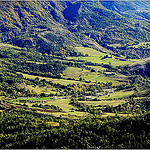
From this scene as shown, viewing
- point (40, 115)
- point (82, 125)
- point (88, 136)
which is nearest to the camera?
point (88, 136)

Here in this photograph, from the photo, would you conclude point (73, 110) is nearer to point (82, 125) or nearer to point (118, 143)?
point (82, 125)

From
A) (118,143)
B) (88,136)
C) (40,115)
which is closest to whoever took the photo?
(118,143)

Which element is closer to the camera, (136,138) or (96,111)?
(136,138)

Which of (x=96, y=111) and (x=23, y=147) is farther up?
(x=96, y=111)

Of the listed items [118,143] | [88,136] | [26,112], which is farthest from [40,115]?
[118,143]

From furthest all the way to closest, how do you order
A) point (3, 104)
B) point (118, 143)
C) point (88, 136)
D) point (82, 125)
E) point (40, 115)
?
1. point (3, 104)
2. point (40, 115)
3. point (82, 125)
4. point (88, 136)
5. point (118, 143)

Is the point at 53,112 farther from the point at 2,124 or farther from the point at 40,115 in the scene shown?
the point at 2,124

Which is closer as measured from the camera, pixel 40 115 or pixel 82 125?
pixel 82 125

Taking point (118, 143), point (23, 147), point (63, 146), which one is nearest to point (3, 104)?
point (23, 147)

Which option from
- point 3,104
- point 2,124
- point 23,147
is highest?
point 3,104
